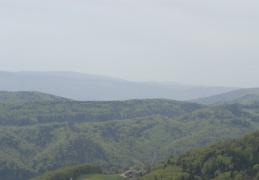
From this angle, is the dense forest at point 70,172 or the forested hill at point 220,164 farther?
the dense forest at point 70,172

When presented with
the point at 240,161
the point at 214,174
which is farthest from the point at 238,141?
the point at 214,174

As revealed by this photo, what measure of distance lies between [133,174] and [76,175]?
85.7 ft

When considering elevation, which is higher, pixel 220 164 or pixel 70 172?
pixel 220 164

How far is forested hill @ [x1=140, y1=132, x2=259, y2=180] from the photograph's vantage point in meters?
104

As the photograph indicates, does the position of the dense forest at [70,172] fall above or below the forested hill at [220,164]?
below

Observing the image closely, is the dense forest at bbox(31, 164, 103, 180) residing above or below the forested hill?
below

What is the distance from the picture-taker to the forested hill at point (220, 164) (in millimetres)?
104000

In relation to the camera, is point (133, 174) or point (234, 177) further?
point (133, 174)

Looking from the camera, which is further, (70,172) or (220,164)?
(70,172)

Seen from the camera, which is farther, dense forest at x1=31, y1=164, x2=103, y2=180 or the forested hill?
dense forest at x1=31, y1=164, x2=103, y2=180

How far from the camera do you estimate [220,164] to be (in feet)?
371

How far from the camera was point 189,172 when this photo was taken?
112 metres

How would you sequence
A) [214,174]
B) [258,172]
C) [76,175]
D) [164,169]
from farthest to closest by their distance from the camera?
[76,175] < [164,169] < [214,174] < [258,172]

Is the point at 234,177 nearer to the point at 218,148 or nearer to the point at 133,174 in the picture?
the point at 218,148
